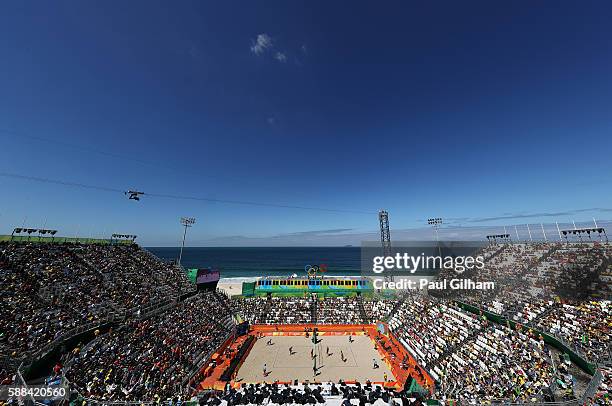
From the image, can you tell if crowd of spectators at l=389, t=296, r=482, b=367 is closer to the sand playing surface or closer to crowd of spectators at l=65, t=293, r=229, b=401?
the sand playing surface

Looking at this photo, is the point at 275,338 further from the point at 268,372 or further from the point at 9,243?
the point at 9,243

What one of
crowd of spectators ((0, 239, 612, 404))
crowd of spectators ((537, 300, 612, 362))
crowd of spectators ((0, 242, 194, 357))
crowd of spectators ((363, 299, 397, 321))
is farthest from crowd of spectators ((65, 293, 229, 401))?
crowd of spectators ((537, 300, 612, 362))

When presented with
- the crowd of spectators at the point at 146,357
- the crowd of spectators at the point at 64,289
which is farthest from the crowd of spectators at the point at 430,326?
the crowd of spectators at the point at 64,289

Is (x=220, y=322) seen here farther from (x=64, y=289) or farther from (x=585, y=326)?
(x=585, y=326)

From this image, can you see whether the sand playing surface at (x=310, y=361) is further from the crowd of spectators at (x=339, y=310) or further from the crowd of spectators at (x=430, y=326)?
the crowd of spectators at (x=339, y=310)

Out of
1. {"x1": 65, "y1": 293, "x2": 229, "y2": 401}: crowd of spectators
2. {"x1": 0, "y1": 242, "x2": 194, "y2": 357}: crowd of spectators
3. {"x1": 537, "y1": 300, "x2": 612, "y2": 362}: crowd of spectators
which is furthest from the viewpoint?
{"x1": 537, "y1": 300, "x2": 612, "y2": 362}: crowd of spectators

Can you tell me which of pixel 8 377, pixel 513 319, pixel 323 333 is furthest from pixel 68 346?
pixel 513 319
